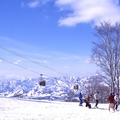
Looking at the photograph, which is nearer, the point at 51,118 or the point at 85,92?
the point at 51,118

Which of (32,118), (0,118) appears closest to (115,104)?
(32,118)

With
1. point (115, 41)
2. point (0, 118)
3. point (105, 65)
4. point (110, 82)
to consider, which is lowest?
point (0, 118)

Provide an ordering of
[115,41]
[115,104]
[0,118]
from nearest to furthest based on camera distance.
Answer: [0,118] → [115,104] → [115,41]

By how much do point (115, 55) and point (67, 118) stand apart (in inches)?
729

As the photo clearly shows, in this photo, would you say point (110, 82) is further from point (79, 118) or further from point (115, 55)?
point (79, 118)

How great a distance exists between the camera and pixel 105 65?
33906 mm

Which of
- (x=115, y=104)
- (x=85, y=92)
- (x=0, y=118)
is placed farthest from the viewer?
(x=85, y=92)

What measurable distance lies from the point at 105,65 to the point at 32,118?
64.1ft

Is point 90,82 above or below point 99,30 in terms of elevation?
below

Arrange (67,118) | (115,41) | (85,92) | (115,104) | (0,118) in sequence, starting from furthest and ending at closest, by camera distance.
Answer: (85,92), (115,41), (115,104), (67,118), (0,118)

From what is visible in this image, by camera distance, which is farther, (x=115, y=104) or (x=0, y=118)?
(x=115, y=104)

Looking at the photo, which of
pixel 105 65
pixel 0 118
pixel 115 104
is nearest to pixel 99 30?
pixel 105 65

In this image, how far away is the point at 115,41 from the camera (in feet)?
109

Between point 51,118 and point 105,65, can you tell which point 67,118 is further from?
point 105,65
